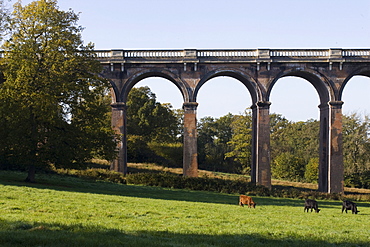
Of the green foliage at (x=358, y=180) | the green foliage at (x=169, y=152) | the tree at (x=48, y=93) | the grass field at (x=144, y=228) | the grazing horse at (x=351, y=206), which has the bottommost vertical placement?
the green foliage at (x=358, y=180)

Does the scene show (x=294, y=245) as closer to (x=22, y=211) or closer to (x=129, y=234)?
(x=129, y=234)

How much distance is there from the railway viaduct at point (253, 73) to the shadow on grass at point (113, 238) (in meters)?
25.5

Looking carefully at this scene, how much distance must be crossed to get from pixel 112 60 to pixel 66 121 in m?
11.6

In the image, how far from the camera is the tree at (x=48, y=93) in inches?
930

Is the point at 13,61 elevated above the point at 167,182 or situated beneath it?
elevated above

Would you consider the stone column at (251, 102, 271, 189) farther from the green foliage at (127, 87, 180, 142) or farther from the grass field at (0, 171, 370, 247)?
the green foliage at (127, 87, 180, 142)

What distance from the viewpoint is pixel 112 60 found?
35969mm

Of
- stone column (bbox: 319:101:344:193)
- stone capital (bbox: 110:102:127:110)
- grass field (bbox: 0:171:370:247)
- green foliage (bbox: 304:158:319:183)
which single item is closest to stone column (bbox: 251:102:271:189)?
stone column (bbox: 319:101:344:193)

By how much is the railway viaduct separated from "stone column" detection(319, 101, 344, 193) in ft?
0.08

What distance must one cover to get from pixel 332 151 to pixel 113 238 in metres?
30.2

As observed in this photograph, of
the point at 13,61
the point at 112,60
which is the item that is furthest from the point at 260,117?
the point at 13,61

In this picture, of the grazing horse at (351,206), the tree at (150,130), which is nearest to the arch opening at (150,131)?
the tree at (150,130)

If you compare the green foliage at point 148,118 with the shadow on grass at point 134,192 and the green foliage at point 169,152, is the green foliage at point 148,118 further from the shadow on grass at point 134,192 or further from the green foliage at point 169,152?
the shadow on grass at point 134,192

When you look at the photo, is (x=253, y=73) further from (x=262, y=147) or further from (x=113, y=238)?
(x=113, y=238)
